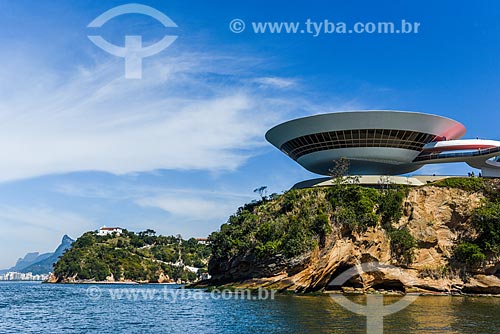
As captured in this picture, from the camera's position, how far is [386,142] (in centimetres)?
5875

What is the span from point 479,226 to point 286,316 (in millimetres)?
31290

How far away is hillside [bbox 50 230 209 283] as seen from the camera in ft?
373

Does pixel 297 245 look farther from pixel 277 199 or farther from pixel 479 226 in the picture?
pixel 479 226

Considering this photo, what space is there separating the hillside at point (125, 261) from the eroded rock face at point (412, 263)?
58230 mm

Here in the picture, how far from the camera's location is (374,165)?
197ft

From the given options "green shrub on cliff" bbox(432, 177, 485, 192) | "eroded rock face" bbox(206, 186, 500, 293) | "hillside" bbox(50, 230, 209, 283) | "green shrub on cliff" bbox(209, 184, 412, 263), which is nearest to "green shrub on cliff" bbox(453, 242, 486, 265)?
"eroded rock face" bbox(206, 186, 500, 293)

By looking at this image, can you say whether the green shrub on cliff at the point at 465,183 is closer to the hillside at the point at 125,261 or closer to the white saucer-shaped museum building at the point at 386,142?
the white saucer-shaped museum building at the point at 386,142

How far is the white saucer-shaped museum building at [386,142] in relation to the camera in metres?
57.2

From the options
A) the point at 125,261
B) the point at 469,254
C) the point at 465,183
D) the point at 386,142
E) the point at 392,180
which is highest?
the point at 386,142

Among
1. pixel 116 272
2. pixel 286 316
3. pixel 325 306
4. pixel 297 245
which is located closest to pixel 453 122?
pixel 297 245

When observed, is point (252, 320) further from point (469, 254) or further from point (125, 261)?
point (125, 261)

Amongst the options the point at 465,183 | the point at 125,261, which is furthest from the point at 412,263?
the point at 125,261

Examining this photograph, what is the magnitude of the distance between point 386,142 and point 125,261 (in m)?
78.0

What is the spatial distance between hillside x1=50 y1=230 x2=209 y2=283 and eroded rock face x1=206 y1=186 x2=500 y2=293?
58.2 metres
